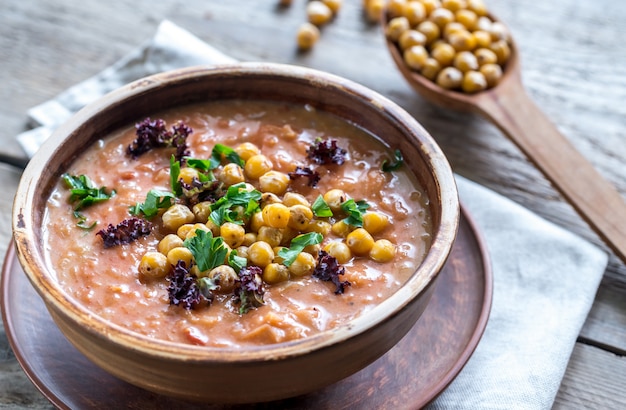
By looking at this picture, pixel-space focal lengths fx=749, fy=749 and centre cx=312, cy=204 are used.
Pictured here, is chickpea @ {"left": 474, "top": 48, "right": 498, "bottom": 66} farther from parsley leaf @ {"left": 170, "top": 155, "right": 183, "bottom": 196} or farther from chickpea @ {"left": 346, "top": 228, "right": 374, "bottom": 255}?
parsley leaf @ {"left": 170, "top": 155, "right": 183, "bottom": 196}

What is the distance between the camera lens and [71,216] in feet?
9.45

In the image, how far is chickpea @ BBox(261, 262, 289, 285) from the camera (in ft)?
8.61

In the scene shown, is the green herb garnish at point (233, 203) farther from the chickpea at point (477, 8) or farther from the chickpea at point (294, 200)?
the chickpea at point (477, 8)

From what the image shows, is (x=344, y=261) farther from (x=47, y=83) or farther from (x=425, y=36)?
(x=47, y=83)

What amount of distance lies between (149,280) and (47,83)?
7.01 ft

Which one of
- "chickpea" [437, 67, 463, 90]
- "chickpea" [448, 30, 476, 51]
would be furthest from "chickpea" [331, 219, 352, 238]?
"chickpea" [448, 30, 476, 51]

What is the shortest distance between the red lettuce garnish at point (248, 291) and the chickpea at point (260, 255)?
0.27ft

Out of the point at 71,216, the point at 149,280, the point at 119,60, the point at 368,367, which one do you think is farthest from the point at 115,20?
the point at 368,367

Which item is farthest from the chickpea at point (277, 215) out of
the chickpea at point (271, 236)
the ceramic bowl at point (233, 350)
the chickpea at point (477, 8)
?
the chickpea at point (477, 8)

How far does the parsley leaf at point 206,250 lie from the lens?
8.66 ft

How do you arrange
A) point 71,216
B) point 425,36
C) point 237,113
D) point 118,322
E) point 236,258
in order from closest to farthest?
point 118,322, point 236,258, point 71,216, point 237,113, point 425,36

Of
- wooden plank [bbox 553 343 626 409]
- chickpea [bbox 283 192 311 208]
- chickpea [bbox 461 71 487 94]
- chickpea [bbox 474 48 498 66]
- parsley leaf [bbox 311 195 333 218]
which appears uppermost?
chickpea [bbox 283 192 311 208]

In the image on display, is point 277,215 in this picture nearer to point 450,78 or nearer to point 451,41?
point 450,78

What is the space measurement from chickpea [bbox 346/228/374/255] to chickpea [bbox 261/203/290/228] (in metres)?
0.25
